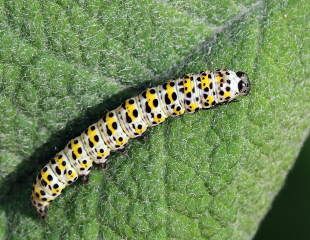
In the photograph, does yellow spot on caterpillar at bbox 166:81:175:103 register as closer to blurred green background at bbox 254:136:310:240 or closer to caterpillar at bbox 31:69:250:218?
caterpillar at bbox 31:69:250:218

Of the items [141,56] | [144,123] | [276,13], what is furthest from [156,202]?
[276,13]

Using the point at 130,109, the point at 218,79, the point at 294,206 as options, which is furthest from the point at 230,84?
the point at 294,206

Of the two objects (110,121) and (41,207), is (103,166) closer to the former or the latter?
(110,121)

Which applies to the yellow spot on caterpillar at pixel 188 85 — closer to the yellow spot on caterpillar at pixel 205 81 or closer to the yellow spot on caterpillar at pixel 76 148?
the yellow spot on caterpillar at pixel 205 81

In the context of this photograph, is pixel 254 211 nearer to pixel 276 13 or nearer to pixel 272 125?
pixel 272 125

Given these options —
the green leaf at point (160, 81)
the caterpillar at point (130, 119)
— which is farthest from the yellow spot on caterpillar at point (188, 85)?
the green leaf at point (160, 81)

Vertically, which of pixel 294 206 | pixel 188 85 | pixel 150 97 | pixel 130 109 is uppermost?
pixel 188 85
